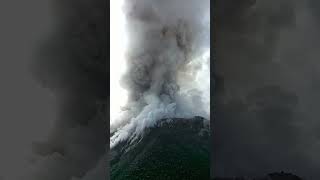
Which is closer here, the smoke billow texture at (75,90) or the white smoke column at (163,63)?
the smoke billow texture at (75,90)

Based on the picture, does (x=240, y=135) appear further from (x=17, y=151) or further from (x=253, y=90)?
(x=17, y=151)

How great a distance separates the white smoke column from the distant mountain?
0.07m

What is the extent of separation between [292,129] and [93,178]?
150 cm

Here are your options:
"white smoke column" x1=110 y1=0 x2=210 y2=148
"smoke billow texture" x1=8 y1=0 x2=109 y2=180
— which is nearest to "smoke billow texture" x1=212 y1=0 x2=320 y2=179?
"white smoke column" x1=110 y1=0 x2=210 y2=148

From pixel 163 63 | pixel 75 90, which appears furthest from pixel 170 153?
pixel 75 90

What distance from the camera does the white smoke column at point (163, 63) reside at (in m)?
2.95

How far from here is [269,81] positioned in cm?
305

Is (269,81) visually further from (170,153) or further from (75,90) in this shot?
(75,90)

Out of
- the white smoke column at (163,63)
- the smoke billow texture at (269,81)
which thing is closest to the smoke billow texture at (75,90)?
the white smoke column at (163,63)

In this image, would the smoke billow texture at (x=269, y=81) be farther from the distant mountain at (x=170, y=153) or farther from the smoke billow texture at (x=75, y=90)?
the smoke billow texture at (x=75, y=90)

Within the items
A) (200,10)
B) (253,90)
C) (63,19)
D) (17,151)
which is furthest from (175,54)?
(17,151)

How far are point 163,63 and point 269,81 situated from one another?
0.80 meters

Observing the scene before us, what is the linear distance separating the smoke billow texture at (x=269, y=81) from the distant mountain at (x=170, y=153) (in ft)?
0.51

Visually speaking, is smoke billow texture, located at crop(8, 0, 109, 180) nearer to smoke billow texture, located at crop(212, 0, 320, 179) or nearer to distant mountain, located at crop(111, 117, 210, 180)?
distant mountain, located at crop(111, 117, 210, 180)
